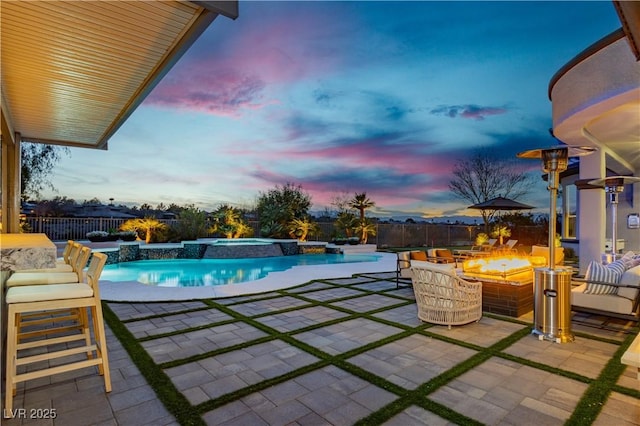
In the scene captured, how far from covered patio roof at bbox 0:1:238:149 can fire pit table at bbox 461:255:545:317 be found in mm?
5472

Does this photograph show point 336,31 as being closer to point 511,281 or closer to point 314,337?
point 511,281

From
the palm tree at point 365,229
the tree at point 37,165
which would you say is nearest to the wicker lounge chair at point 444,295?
the palm tree at point 365,229

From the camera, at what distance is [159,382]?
3088mm

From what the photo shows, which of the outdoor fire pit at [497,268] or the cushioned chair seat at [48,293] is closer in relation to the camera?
the cushioned chair seat at [48,293]

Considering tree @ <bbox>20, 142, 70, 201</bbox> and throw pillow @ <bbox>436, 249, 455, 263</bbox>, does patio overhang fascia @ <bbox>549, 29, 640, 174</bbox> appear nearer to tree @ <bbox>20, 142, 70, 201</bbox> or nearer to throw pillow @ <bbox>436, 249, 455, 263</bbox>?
throw pillow @ <bbox>436, 249, 455, 263</bbox>

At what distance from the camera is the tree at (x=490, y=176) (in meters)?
21.8

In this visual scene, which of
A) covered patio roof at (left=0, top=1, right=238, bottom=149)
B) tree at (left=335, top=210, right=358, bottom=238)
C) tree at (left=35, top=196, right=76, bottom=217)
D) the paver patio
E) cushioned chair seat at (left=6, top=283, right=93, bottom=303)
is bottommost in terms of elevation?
the paver patio

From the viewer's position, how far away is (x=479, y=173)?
72.2ft

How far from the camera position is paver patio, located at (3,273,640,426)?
8.62ft

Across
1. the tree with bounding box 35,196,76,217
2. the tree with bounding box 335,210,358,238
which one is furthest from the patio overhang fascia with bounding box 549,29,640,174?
the tree with bounding box 35,196,76,217

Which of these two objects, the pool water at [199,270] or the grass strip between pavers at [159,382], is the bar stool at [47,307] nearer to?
the grass strip between pavers at [159,382]

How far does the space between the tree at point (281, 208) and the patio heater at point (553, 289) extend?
13.9 m

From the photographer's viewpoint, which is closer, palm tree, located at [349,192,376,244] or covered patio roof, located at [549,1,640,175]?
covered patio roof, located at [549,1,640,175]

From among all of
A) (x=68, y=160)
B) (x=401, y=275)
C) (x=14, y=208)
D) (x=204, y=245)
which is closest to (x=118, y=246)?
(x=204, y=245)
